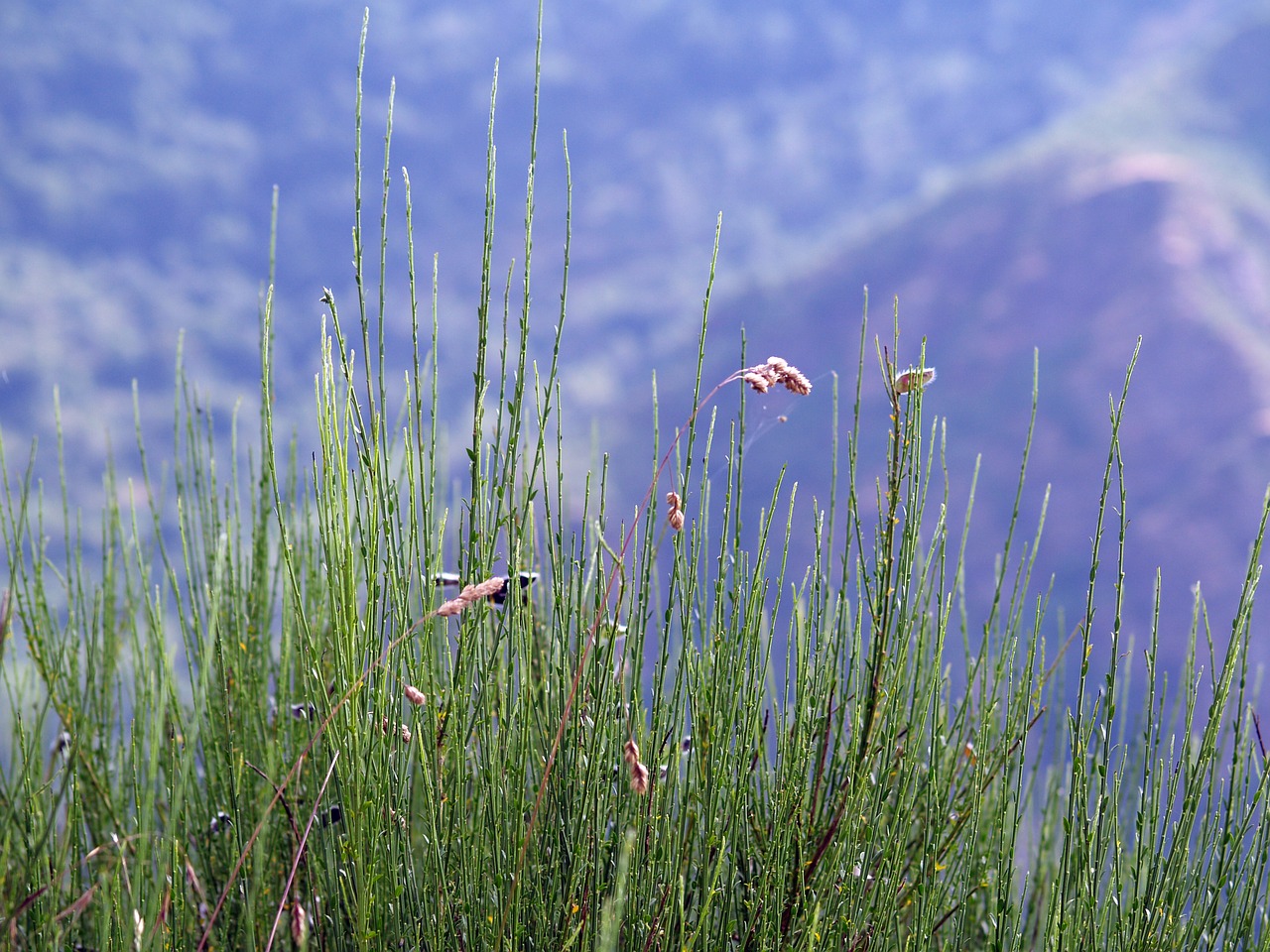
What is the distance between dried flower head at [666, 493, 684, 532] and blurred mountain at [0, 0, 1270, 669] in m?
12.5

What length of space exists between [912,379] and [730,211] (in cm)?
3136

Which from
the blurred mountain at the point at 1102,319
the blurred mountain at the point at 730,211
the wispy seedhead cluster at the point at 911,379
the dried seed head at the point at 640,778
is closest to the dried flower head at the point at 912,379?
the wispy seedhead cluster at the point at 911,379

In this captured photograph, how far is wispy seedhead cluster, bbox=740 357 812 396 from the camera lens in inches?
39.1

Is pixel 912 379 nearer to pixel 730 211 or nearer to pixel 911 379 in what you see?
pixel 911 379

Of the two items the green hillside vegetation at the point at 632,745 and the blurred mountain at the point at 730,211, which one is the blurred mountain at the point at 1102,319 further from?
the green hillside vegetation at the point at 632,745

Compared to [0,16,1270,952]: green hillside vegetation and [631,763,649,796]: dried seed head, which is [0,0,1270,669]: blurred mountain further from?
[631,763,649,796]: dried seed head

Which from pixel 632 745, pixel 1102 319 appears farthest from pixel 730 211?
pixel 632 745

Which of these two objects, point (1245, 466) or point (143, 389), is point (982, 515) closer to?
point (1245, 466)

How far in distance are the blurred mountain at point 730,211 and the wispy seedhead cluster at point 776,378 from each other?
1254 centimetres

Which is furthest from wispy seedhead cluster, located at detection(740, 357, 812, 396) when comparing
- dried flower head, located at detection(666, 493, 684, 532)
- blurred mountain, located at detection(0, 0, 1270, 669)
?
blurred mountain, located at detection(0, 0, 1270, 669)

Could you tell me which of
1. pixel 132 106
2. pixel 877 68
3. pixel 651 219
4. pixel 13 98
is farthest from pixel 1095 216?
pixel 13 98

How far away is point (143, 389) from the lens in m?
24.5

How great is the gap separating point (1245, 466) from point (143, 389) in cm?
2043

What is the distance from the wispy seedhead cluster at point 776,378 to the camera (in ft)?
3.26
